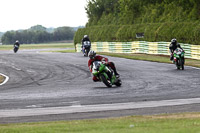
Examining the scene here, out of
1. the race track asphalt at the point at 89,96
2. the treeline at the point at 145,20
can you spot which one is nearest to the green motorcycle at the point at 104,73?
the race track asphalt at the point at 89,96

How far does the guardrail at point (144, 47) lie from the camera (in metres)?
36.1

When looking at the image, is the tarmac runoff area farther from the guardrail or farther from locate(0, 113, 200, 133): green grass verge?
the guardrail

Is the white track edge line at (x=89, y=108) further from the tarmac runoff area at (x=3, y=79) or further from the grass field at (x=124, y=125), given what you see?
the tarmac runoff area at (x=3, y=79)

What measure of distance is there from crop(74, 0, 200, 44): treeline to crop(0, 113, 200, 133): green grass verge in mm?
26683

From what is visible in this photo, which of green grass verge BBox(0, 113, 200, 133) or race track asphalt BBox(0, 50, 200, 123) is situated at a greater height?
green grass verge BBox(0, 113, 200, 133)

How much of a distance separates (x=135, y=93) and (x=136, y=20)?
136 ft

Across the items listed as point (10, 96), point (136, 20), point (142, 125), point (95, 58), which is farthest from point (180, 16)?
point (142, 125)

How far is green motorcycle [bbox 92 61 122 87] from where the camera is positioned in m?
17.1

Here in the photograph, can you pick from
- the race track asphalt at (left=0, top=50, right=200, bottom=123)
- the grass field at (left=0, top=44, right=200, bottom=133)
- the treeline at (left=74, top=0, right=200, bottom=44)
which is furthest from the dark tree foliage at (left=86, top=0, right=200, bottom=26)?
the grass field at (left=0, top=44, right=200, bottom=133)

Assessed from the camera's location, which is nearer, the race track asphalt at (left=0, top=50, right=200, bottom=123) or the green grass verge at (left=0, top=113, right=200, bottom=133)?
the green grass verge at (left=0, top=113, right=200, bottom=133)

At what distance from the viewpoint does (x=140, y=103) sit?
43.1 ft

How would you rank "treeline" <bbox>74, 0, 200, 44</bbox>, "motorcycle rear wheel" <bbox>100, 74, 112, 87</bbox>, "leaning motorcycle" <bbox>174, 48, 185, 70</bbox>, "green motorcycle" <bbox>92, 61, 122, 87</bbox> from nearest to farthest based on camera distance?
"green motorcycle" <bbox>92, 61, 122, 87</bbox>
"motorcycle rear wheel" <bbox>100, 74, 112, 87</bbox>
"leaning motorcycle" <bbox>174, 48, 185, 70</bbox>
"treeline" <bbox>74, 0, 200, 44</bbox>

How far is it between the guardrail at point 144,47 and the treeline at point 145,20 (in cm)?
59

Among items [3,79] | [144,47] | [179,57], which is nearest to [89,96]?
[3,79]
